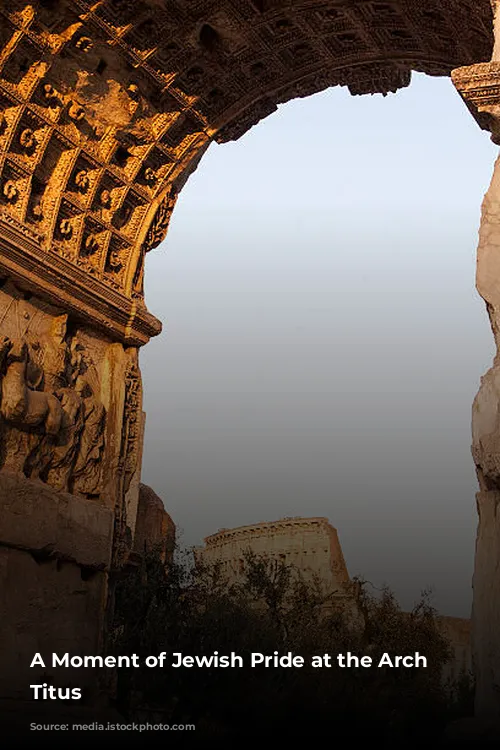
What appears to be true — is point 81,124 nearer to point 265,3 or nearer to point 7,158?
point 7,158

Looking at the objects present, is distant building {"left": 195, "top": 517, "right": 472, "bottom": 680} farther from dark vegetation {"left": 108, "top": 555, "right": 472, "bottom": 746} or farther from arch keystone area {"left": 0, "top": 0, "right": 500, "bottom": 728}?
arch keystone area {"left": 0, "top": 0, "right": 500, "bottom": 728}

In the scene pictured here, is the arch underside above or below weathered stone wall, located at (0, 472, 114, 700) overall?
above

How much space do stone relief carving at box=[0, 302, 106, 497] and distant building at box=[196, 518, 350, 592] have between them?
18.5m

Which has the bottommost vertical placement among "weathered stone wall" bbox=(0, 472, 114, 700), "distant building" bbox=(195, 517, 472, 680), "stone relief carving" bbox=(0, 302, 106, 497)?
"weathered stone wall" bbox=(0, 472, 114, 700)

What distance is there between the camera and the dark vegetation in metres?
10.4

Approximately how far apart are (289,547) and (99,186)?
2109 cm

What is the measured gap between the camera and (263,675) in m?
11.9

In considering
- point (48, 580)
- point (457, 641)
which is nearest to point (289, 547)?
point (457, 641)

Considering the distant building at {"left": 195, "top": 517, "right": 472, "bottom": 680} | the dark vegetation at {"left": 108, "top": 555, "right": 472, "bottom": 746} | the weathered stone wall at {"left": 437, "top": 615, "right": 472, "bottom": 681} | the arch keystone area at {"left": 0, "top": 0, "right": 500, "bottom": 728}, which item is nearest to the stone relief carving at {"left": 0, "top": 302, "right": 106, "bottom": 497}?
the arch keystone area at {"left": 0, "top": 0, "right": 500, "bottom": 728}

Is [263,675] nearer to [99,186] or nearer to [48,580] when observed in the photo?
[48,580]

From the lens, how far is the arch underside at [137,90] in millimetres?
8469

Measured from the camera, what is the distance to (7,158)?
8492mm

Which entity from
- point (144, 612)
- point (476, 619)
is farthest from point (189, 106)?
point (144, 612)

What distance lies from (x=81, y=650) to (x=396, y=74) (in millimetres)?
6583
